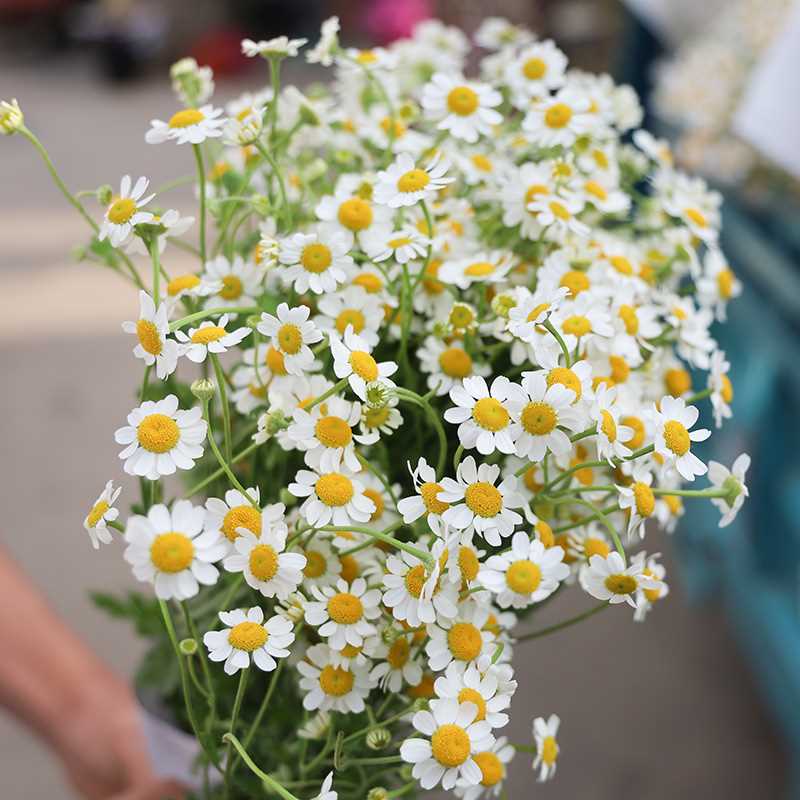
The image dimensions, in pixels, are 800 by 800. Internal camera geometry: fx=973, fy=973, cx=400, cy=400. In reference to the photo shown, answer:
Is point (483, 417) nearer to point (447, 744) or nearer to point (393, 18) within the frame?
point (447, 744)

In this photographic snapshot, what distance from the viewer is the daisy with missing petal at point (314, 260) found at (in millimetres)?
349

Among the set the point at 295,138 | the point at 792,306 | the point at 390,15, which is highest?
the point at 295,138

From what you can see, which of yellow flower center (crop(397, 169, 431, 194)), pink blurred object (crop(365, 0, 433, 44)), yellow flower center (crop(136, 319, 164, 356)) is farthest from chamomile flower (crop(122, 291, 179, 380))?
pink blurred object (crop(365, 0, 433, 44))

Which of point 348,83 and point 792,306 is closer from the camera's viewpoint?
point 348,83

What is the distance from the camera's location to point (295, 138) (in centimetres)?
47

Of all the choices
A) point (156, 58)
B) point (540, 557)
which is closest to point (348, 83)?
point (540, 557)

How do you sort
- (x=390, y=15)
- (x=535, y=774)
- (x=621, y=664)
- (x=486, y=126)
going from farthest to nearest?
1. (x=390, y=15)
2. (x=621, y=664)
3. (x=535, y=774)
4. (x=486, y=126)

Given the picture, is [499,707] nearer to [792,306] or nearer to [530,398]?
[530,398]

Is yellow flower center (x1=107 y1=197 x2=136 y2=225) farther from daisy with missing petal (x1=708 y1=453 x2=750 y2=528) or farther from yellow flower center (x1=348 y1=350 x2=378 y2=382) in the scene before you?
daisy with missing petal (x1=708 y1=453 x2=750 y2=528)

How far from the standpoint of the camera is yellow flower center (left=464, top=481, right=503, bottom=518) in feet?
1.00

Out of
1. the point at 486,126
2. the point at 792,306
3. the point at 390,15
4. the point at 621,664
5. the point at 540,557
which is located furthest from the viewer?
the point at 390,15

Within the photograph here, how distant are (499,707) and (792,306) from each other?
0.76 m

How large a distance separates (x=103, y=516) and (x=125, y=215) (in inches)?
4.4

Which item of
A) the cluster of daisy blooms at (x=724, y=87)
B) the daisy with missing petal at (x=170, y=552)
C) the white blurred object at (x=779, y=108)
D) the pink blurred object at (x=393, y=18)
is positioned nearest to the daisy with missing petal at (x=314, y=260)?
the daisy with missing petal at (x=170, y=552)
